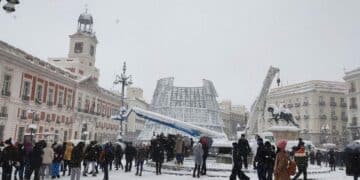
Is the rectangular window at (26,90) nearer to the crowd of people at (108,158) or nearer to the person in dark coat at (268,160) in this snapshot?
the crowd of people at (108,158)

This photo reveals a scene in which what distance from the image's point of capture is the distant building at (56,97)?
35.4 m

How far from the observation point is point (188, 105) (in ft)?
121

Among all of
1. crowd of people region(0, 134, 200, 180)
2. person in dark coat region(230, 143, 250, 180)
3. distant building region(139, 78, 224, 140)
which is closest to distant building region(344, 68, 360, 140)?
distant building region(139, 78, 224, 140)

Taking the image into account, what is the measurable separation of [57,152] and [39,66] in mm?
25975

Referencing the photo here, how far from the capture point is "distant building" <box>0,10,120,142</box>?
116ft

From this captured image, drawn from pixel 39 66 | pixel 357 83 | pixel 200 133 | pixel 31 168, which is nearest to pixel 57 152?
pixel 31 168

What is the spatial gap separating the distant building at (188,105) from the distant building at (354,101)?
3071 cm

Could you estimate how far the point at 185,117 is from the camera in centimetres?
3612

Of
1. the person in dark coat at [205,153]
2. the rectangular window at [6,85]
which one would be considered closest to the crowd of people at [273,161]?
the person in dark coat at [205,153]

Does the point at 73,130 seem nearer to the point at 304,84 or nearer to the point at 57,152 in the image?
the point at 57,152

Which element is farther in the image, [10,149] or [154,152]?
[154,152]

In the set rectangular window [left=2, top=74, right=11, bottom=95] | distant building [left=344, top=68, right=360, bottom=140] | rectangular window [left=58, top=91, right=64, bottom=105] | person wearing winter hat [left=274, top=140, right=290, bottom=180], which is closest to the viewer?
person wearing winter hat [left=274, top=140, right=290, bottom=180]

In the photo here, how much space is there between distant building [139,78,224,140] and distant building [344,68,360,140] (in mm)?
30713

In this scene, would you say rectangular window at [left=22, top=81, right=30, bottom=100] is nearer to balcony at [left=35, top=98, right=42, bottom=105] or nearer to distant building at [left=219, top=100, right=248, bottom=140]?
balcony at [left=35, top=98, right=42, bottom=105]
